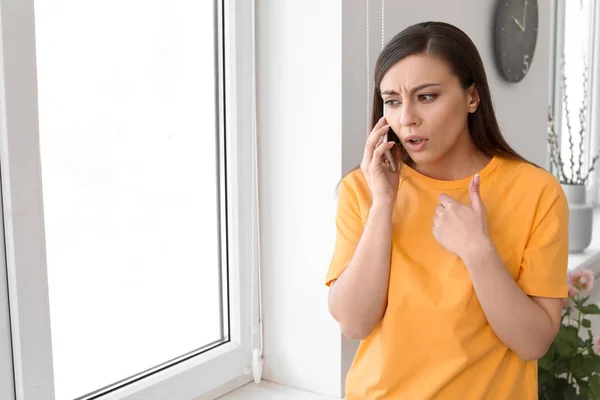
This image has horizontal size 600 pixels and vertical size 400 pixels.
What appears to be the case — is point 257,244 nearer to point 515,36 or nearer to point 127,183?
point 127,183

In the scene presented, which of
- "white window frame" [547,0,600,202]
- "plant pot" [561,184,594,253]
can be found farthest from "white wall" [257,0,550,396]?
"white window frame" [547,0,600,202]

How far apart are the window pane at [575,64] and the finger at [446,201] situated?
2502 mm

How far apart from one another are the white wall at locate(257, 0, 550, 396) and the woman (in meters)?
0.26

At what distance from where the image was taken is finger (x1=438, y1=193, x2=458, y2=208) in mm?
936

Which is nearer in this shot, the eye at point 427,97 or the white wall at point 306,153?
the eye at point 427,97

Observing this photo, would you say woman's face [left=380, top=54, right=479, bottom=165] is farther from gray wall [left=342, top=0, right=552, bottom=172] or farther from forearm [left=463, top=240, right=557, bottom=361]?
gray wall [left=342, top=0, right=552, bottom=172]

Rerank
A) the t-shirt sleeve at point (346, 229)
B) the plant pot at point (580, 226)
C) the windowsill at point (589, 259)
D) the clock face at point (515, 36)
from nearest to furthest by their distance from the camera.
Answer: the t-shirt sleeve at point (346, 229) < the clock face at point (515, 36) < the windowsill at point (589, 259) < the plant pot at point (580, 226)

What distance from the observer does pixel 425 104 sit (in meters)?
0.92

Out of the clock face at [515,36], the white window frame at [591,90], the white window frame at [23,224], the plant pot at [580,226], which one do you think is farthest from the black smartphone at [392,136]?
the white window frame at [591,90]

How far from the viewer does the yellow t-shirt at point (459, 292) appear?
933 millimetres

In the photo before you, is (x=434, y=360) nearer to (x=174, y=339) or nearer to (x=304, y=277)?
(x=304, y=277)

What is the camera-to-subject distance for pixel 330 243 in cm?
127

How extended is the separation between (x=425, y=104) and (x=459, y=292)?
0.27 metres

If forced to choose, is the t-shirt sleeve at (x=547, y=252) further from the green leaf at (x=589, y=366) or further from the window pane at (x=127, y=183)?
the window pane at (x=127, y=183)
